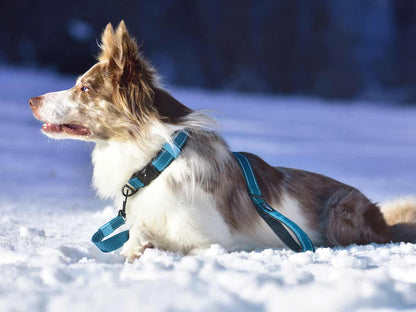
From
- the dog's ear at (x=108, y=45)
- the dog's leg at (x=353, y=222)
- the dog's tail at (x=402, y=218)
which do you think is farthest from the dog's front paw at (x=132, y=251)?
the dog's tail at (x=402, y=218)

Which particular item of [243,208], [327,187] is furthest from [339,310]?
[327,187]

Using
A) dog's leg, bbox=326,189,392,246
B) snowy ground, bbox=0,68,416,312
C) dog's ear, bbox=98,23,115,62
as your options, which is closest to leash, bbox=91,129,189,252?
snowy ground, bbox=0,68,416,312

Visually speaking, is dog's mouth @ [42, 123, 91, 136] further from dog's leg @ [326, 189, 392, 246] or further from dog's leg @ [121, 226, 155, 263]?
dog's leg @ [326, 189, 392, 246]

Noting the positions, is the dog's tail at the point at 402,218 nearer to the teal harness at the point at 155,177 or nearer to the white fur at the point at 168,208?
the teal harness at the point at 155,177

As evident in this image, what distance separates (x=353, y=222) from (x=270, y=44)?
15.2 meters

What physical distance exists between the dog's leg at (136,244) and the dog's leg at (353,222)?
3.67 feet

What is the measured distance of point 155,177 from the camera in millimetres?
2771

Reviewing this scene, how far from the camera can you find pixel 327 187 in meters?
3.34

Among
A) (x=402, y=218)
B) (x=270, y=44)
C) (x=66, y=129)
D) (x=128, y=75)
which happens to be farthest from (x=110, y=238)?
(x=270, y=44)

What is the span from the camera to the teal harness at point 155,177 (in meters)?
2.77

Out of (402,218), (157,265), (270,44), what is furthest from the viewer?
(270,44)

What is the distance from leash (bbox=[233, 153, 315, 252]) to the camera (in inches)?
113

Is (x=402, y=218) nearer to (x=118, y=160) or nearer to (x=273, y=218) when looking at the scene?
(x=273, y=218)

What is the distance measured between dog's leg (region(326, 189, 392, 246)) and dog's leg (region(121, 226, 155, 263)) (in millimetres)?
1118
